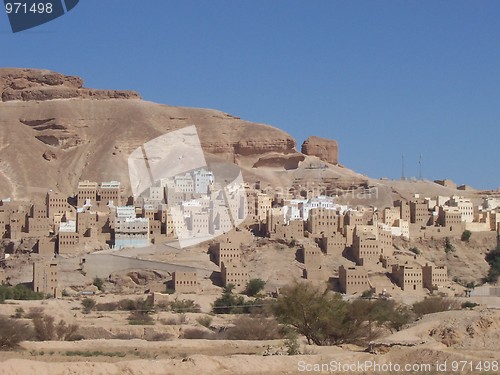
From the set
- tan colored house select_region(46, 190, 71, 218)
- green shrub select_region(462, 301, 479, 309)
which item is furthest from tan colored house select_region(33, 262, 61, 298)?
green shrub select_region(462, 301, 479, 309)

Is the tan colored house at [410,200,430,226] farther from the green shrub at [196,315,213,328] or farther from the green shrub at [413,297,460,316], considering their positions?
the green shrub at [413,297,460,316]

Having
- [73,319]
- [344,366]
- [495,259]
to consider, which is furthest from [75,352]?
[495,259]

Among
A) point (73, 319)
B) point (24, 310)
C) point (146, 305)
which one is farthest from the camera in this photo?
point (146, 305)

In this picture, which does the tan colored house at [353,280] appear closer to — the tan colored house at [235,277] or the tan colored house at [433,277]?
the tan colored house at [433,277]

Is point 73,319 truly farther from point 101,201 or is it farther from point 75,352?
point 101,201

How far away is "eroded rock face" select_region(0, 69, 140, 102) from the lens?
103750mm

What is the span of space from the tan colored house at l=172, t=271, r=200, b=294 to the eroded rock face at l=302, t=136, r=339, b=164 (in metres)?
52.7

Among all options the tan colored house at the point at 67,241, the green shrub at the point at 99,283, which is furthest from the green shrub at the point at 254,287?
the tan colored house at the point at 67,241

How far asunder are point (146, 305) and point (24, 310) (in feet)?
20.6

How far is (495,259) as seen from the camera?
62.2 m

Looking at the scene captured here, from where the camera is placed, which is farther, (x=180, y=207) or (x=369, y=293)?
(x=180, y=207)

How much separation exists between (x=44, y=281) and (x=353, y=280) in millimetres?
14737

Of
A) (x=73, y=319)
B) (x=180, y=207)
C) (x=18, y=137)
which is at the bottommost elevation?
(x=73, y=319)

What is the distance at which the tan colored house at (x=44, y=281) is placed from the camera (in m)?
49.0
